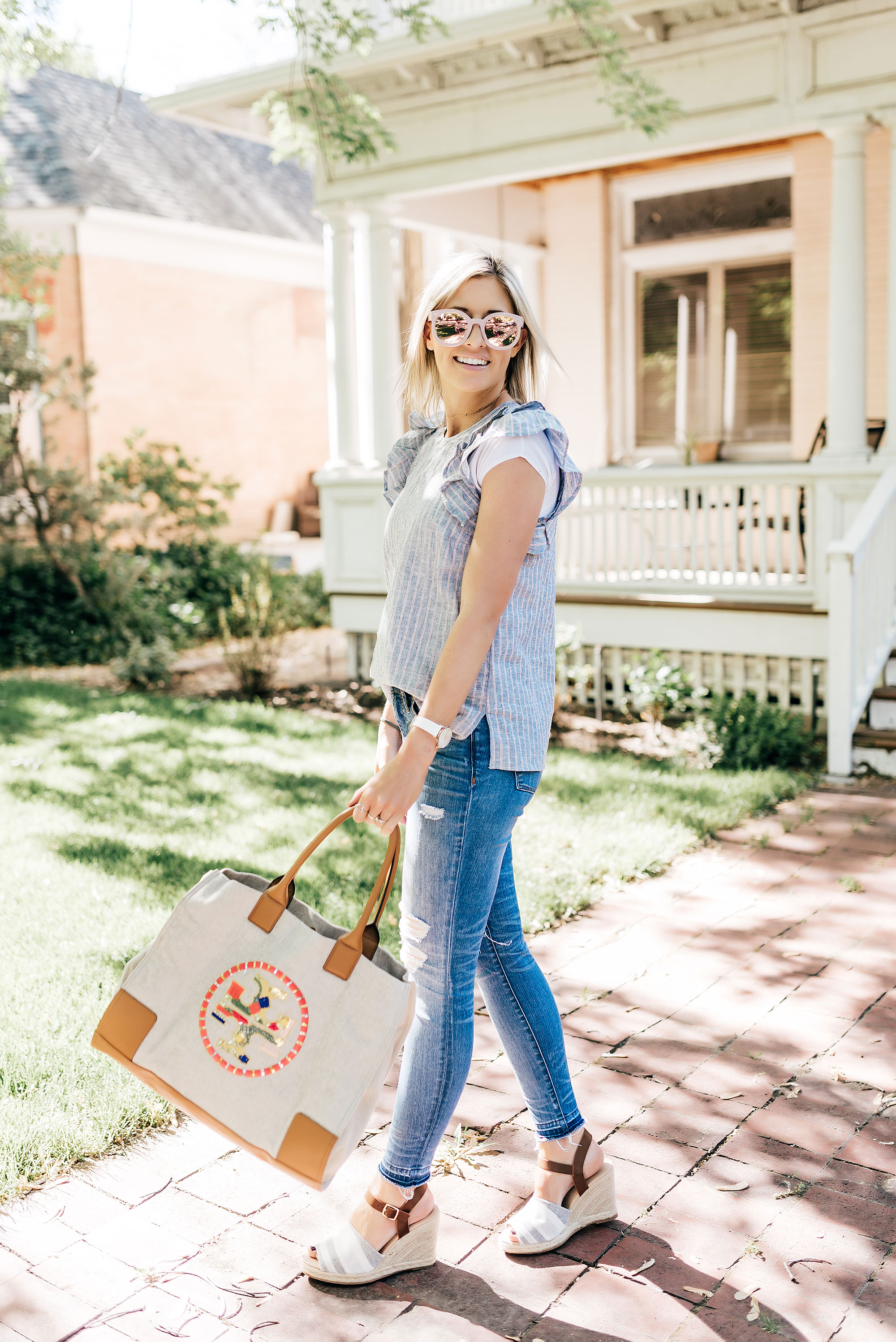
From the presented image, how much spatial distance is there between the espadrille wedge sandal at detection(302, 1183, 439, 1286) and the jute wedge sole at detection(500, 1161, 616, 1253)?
0.20 metres

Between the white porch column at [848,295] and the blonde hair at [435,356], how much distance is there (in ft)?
18.1

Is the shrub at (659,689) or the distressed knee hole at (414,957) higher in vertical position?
the distressed knee hole at (414,957)

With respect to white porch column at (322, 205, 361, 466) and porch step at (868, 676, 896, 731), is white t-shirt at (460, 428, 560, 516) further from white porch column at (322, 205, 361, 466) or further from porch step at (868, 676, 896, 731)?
white porch column at (322, 205, 361, 466)

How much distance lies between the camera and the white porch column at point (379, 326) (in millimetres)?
9359

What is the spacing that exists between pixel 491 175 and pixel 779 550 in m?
3.41

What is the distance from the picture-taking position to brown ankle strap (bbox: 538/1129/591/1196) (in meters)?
2.58

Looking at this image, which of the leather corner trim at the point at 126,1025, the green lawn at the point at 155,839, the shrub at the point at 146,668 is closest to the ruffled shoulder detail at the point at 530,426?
the leather corner trim at the point at 126,1025

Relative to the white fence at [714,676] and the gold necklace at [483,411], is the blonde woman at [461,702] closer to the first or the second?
the gold necklace at [483,411]

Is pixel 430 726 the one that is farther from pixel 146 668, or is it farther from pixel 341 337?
pixel 146 668

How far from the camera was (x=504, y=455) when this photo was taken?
212 centimetres

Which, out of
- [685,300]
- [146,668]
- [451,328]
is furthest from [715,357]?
[451,328]

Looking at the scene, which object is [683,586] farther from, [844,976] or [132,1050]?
[132,1050]

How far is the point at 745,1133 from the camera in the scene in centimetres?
305

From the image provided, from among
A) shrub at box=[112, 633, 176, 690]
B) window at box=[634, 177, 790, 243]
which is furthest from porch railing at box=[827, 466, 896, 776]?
shrub at box=[112, 633, 176, 690]
